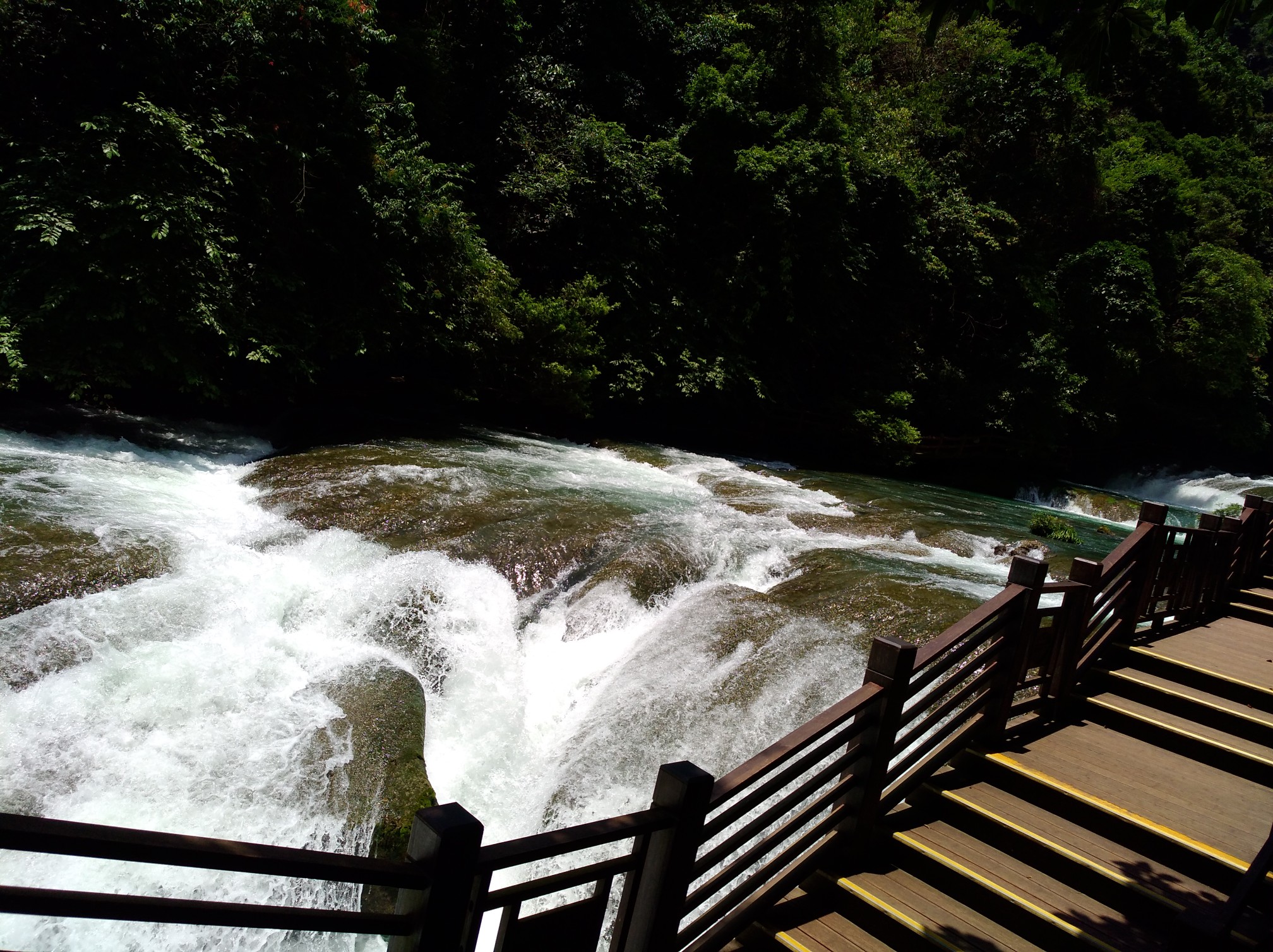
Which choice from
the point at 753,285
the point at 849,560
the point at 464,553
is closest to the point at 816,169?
the point at 753,285

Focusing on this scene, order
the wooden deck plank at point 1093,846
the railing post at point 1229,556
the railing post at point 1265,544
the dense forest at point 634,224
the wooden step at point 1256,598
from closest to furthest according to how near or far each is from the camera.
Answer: the wooden deck plank at point 1093,846, the railing post at point 1229,556, the wooden step at point 1256,598, the railing post at point 1265,544, the dense forest at point 634,224

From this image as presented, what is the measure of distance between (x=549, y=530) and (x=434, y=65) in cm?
1467

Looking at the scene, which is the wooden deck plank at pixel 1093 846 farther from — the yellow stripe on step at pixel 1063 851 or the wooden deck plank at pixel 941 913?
the wooden deck plank at pixel 941 913

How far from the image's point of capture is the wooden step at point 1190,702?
5020 mm

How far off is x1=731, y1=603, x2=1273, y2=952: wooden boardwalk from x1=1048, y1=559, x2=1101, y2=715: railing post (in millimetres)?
247

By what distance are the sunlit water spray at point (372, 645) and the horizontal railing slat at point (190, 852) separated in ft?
10.7

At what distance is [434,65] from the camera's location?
59.0 feet

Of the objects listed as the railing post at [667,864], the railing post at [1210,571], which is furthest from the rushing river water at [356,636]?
the railing post at [667,864]

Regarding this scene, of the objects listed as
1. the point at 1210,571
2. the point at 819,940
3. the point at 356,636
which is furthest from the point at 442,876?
the point at 1210,571

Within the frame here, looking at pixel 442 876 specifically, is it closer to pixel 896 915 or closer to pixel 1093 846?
pixel 896 915

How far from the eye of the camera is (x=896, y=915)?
3.55 meters

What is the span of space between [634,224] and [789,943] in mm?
17765

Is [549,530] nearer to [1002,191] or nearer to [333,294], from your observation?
[333,294]

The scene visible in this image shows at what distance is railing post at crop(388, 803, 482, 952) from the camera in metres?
2.05
